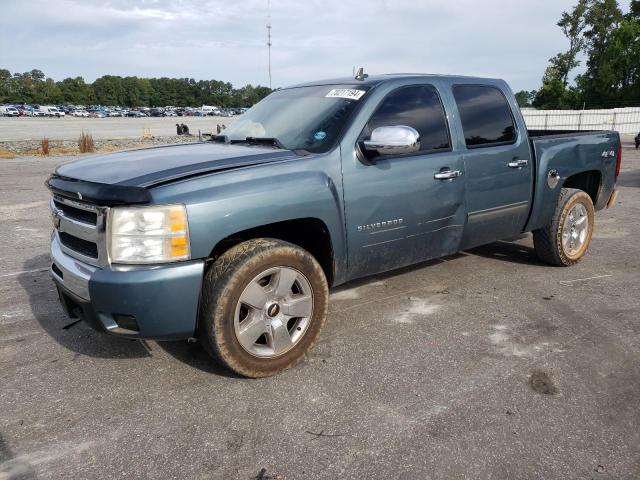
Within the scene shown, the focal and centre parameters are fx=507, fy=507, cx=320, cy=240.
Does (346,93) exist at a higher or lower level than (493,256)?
higher

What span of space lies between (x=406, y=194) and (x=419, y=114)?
69 cm

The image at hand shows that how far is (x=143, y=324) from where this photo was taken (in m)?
2.68

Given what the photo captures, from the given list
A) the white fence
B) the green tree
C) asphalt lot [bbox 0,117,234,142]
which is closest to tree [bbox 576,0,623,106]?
the white fence

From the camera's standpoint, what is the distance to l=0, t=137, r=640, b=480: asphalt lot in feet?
7.66

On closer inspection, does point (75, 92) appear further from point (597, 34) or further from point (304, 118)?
point (304, 118)

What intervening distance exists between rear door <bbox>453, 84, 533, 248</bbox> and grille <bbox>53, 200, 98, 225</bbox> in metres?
2.70

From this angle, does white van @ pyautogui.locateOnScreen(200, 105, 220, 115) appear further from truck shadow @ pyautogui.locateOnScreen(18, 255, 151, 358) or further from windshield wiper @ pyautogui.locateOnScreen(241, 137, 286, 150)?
windshield wiper @ pyautogui.locateOnScreen(241, 137, 286, 150)

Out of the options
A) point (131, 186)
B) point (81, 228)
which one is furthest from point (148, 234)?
point (81, 228)

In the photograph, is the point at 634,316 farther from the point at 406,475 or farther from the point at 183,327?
the point at 183,327

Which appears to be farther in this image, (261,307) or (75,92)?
(75,92)

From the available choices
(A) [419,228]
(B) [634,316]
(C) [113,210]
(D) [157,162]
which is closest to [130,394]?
(C) [113,210]

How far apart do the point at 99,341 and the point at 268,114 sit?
84.7 inches

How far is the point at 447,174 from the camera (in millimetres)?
3812

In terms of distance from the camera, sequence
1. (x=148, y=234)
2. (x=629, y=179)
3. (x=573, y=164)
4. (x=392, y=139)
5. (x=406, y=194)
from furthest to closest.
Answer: (x=629, y=179) < (x=573, y=164) < (x=406, y=194) < (x=392, y=139) < (x=148, y=234)
